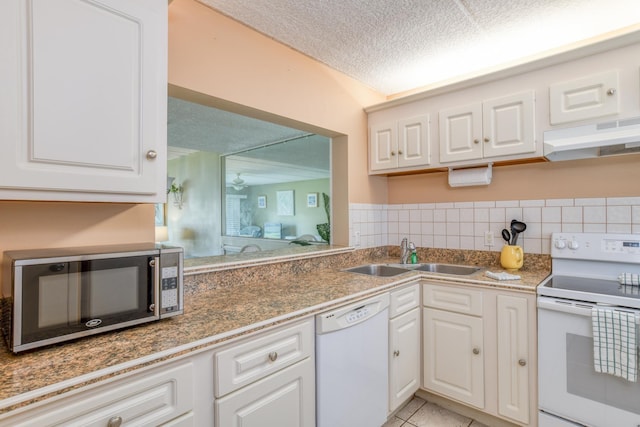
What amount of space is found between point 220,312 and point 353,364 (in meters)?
0.70

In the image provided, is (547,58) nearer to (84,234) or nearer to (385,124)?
(385,124)

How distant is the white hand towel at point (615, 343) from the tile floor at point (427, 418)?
80 centimetres

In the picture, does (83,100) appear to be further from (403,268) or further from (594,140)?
(594,140)

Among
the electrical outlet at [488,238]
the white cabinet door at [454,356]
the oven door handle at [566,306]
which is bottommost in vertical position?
the white cabinet door at [454,356]

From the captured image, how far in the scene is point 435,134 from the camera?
2.34m

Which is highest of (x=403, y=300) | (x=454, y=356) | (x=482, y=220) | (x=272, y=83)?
(x=272, y=83)

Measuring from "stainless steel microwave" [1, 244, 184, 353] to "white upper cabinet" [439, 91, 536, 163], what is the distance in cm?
191

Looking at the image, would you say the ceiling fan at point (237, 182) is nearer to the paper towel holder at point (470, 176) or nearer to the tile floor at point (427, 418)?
the paper towel holder at point (470, 176)

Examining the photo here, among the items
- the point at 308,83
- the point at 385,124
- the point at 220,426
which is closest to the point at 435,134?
the point at 385,124

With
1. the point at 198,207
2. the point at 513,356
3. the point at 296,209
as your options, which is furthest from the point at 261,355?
the point at 296,209

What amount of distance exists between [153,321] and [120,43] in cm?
95

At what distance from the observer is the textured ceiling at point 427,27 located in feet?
5.41

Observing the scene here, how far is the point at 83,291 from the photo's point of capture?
98cm

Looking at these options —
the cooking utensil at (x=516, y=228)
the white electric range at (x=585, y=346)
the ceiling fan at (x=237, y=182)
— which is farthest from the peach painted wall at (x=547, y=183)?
the ceiling fan at (x=237, y=182)
